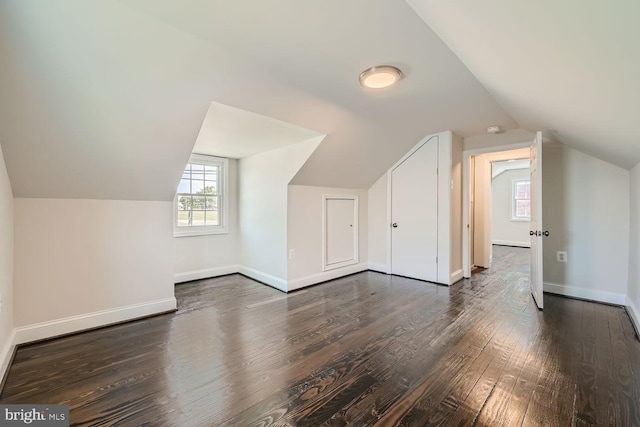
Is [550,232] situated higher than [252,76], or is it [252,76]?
[252,76]

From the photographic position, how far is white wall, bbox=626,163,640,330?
2607 millimetres

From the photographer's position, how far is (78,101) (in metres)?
1.85

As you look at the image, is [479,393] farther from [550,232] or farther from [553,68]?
[550,232]

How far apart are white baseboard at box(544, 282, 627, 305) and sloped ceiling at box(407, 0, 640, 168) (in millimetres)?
1728

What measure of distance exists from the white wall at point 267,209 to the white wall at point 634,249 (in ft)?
10.7

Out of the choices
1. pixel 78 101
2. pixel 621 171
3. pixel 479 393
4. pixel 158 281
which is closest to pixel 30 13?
pixel 78 101

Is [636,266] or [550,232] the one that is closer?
[636,266]

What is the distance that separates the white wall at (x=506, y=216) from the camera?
7.88 meters

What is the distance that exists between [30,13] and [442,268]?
449 cm

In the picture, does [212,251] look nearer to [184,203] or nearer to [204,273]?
[204,273]

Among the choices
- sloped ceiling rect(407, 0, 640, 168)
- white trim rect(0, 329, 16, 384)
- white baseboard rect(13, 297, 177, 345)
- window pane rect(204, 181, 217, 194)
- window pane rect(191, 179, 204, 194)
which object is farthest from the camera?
window pane rect(204, 181, 217, 194)

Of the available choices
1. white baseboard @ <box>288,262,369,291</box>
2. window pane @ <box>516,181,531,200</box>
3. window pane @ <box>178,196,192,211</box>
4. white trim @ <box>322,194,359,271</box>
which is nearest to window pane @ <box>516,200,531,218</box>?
window pane @ <box>516,181,531,200</box>

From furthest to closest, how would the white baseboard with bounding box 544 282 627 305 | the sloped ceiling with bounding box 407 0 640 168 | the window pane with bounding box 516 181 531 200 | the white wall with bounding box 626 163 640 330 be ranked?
the window pane with bounding box 516 181 531 200 → the white baseboard with bounding box 544 282 627 305 → the white wall with bounding box 626 163 640 330 → the sloped ceiling with bounding box 407 0 640 168

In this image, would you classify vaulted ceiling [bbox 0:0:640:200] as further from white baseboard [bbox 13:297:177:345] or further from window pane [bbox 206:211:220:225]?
window pane [bbox 206:211:220:225]
